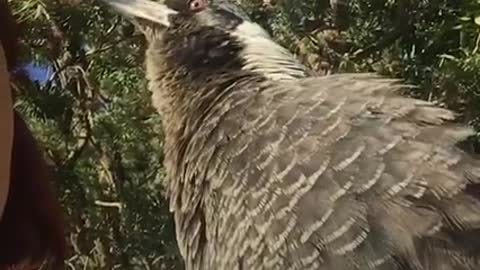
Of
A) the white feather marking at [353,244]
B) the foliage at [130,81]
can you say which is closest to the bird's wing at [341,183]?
the white feather marking at [353,244]

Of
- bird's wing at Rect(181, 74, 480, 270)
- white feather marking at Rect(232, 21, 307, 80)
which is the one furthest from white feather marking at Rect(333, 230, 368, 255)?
white feather marking at Rect(232, 21, 307, 80)

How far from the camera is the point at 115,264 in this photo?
220cm

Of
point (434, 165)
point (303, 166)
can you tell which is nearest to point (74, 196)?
point (303, 166)

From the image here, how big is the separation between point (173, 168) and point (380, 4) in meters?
0.52

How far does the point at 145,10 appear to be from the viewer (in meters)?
1.70

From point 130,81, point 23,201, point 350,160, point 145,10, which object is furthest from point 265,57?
point 23,201

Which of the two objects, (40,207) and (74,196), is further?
(74,196)

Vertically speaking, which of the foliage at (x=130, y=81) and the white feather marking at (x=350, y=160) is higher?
the white feather marking at (x=350, y=160)

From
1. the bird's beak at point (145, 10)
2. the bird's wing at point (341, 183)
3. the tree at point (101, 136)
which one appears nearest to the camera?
the bird's wing at point (341, 183)

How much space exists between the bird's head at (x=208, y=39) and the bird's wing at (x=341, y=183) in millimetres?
127

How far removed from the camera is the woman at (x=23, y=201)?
2.26ft

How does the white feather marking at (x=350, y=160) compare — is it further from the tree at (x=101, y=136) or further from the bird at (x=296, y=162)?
the tree at (x=101, y=136)

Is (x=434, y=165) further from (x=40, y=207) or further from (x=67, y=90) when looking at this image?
(x=67, y=90)

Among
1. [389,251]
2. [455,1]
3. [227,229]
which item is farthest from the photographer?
[455,1]
